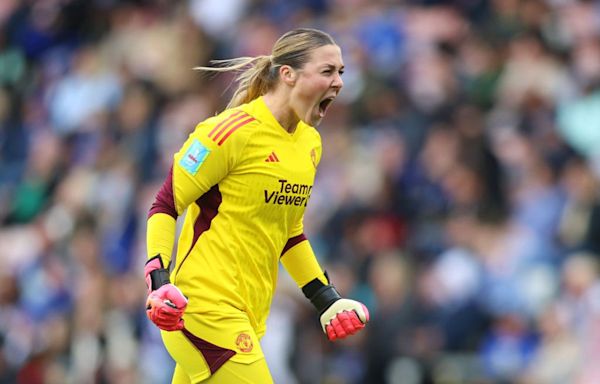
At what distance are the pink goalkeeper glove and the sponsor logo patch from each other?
1037 mm

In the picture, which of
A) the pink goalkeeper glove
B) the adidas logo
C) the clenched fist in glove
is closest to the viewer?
the clenched fist in glove

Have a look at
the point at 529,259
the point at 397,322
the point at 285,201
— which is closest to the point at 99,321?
the point at 397,322

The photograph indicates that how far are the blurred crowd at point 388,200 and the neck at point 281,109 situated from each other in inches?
139

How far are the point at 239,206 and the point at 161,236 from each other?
0.39 m

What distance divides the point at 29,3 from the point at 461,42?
23.9 feet

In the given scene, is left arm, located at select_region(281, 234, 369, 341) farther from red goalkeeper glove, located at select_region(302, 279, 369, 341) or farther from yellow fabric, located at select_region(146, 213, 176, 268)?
yellow fabric, located at select_region(146, 213, 176, 268)

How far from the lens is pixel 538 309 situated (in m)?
10.7

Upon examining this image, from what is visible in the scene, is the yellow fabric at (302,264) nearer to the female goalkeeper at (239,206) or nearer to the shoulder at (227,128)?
the female goalkeeper at (239,206)

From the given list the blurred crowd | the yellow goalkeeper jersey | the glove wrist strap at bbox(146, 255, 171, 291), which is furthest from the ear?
the blurred crowd

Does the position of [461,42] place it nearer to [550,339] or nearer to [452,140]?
[452,140]

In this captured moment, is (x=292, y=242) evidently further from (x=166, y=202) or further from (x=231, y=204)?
(x=166, y=202)

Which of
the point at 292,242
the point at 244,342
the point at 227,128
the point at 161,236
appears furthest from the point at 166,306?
the point at 292,242

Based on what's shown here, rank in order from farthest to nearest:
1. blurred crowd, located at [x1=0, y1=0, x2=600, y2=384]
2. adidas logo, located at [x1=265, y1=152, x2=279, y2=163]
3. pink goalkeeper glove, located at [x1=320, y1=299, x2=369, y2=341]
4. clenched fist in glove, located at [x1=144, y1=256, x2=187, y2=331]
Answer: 1. blurred crowd, located at [x1=0, y1=0, x2=600, y2=384]
2. pink goalkeeper glove, located at [x1=320, y1=299, x2=369, y2=341]
3. adidas logo, located at [x1=265, y1=152, x2=279, y2=163]
4. clenched fist in glove, located at [x1=144, y1=256, x2=187, y2=331]

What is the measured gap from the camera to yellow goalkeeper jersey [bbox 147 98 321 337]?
6.29 metres
